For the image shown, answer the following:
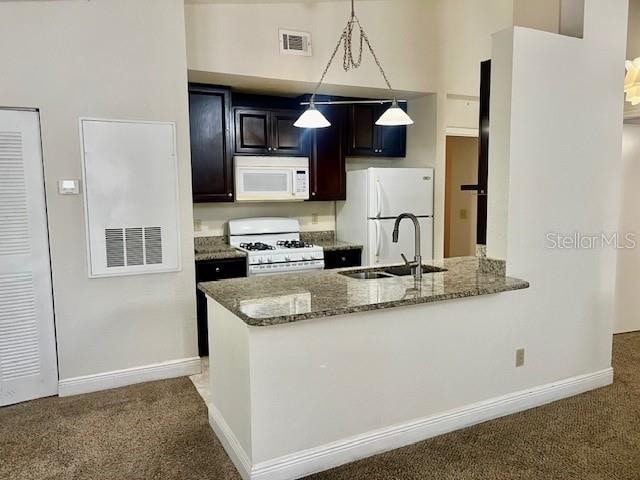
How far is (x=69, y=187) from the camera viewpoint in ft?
10.2

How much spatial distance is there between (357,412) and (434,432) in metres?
0.52

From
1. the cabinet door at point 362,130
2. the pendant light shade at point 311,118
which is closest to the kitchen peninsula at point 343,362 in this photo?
the pendant light shade at point 311,118

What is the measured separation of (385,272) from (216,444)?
1438 millimetres

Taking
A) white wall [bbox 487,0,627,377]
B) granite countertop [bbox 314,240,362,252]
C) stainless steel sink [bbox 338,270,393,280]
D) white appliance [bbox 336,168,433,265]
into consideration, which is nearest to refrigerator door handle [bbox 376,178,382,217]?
white appliance [bbox 336,168,433,265]

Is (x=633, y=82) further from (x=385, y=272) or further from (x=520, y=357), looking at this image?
(x=385, y=272)

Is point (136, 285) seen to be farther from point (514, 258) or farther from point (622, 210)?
point (622, 210)

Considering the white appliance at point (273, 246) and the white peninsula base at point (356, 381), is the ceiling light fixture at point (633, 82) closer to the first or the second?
the white peninsula base at point (356, 381)

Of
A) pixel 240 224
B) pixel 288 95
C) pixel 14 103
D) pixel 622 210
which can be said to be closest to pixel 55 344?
pixel 14 103

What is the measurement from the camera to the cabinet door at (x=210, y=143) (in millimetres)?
4121

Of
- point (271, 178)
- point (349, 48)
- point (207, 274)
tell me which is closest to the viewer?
point (207, 274)

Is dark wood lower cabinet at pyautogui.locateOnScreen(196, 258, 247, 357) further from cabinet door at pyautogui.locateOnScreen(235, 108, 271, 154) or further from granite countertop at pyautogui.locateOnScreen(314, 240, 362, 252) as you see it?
cabinet door at pyautogui.locateOnScreen(235, 108, 271, 154)

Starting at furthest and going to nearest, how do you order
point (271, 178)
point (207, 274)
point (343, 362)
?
point (271, 178) → point (207, 274) → point (343, 362)

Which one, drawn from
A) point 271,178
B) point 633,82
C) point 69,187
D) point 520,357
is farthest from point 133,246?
point 633,82

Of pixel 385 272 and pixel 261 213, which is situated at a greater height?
pixel 261 213
